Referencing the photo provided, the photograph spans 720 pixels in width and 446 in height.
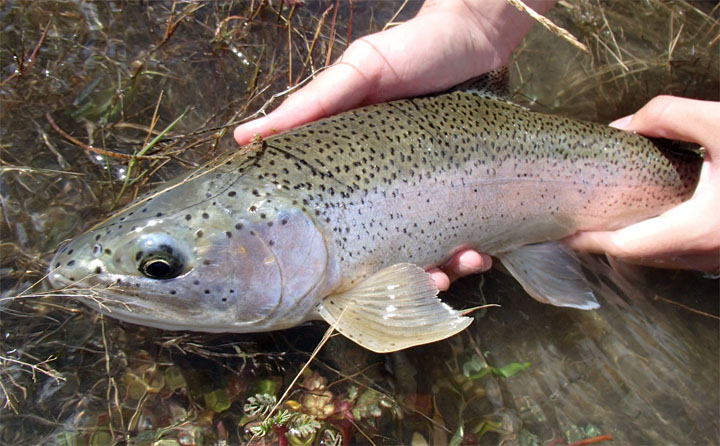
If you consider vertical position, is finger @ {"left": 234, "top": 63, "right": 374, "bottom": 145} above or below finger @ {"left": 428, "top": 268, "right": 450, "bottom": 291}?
above

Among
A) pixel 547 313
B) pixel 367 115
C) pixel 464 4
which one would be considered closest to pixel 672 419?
pixel 547 313

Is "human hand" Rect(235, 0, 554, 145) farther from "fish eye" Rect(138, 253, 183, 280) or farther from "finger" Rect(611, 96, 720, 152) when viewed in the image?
"finger" Rect(611, 96, 720, 152)

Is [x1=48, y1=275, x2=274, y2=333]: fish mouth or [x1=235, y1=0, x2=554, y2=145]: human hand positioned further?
[x1=235, y1=0, x2=554, y2=145]: human hand

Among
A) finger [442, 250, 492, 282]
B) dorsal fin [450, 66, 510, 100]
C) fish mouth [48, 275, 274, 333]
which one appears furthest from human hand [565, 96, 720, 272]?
fish mouth [48, 275, 274, 333]

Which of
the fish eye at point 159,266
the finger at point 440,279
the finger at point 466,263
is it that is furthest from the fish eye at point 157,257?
the finger at point 466,263

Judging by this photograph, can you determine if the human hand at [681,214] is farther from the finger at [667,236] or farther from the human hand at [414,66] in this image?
the human hand at [414,66]

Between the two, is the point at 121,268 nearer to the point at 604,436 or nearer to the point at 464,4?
the point at 464,4

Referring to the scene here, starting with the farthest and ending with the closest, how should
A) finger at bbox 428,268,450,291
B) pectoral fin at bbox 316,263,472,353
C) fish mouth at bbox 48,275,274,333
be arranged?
finger at bbox 428,268,450,291
pectoral fin at bbox 316,263,472,353
fish mouth at bbox 48,275,274,333
